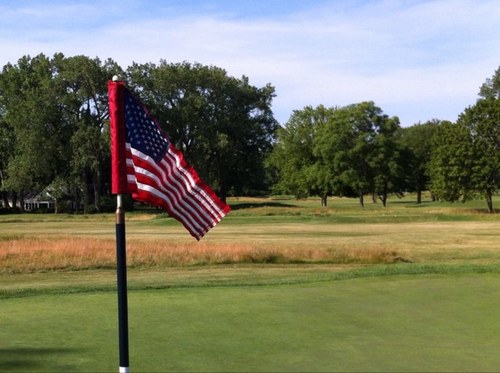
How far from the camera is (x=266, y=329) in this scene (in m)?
9.10

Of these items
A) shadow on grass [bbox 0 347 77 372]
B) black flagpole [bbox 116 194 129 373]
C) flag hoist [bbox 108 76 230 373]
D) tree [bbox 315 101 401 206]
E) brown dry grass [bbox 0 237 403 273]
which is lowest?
brown dry grass [bbox 0 237 403 273]

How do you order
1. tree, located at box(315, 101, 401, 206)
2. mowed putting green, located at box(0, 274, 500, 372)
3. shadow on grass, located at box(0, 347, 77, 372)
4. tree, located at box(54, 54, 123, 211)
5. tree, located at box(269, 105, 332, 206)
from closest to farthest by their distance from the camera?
shadow on grass, located at box(0, 347, 77, 372)
mowed putting green, located at box(0, 274, 500, 372)
tree, located at box(54, 54, 123, 211)
tree, located at box(315, 101, 401, 206)
tree, located at box(269, 105, 332, 206)

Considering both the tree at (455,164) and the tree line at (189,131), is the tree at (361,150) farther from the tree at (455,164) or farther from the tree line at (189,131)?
the tree at (455,164)

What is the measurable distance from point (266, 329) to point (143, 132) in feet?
13.7

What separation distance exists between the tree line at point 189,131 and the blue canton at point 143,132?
67374 mm

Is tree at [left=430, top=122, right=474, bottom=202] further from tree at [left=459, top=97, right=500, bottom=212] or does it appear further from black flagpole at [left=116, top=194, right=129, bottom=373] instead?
black flagpole at [left=116, top=194, right=129, bottom=373]

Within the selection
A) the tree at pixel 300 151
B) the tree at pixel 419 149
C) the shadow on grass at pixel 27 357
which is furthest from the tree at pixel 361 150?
the shadow on grass at pixel 27 357

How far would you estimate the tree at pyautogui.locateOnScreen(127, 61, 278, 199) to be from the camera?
277 feet

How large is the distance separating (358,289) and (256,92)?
83259mm

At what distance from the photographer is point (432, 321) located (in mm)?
9773

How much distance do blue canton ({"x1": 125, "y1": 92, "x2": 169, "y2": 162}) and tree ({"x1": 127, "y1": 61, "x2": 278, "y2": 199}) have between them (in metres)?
75.4

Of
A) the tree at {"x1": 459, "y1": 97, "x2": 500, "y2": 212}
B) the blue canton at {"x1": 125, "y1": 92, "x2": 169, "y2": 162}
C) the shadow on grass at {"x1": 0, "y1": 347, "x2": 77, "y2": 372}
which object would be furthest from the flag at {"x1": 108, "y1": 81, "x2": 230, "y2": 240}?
the tree at {"x1": 459, "y1": 97, "x2": 500, "y2": 212}

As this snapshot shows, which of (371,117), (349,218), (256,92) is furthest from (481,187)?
(256,92)

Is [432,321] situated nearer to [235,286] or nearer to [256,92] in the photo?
[235,286]
